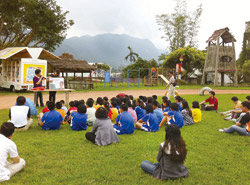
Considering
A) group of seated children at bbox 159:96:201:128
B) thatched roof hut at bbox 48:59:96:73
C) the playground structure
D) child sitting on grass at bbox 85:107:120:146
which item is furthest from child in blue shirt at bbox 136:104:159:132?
the playground structure

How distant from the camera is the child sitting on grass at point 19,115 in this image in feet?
20.8

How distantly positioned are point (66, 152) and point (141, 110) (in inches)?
148

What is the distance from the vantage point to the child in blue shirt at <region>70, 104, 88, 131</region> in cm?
675

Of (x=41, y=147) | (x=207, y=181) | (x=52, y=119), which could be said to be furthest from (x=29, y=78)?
(x=207, y=181)

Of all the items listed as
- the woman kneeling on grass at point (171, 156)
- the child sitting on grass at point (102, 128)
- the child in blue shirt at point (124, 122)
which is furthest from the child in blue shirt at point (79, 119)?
the woman kneeling on grass at point (171, 156)

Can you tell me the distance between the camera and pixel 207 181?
3824 mm

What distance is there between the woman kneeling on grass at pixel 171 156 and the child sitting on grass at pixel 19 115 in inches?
177

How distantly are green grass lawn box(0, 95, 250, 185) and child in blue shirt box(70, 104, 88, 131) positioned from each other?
0.25 meters

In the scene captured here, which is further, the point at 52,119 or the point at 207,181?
the point at 52,119

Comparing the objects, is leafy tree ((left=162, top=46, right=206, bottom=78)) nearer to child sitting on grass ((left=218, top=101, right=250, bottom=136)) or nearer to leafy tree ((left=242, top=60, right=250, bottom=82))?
leafy tree ((left=242, top=60, right=250, bottom=82))

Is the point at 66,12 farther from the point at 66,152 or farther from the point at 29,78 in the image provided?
the point at 66,152

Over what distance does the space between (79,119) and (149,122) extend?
7.51 ft

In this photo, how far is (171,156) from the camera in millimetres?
3549

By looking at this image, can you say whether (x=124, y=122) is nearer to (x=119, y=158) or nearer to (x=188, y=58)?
(x=119, y=158)
